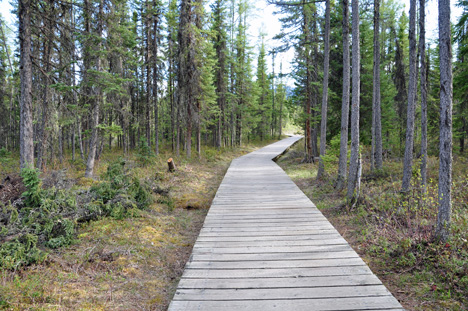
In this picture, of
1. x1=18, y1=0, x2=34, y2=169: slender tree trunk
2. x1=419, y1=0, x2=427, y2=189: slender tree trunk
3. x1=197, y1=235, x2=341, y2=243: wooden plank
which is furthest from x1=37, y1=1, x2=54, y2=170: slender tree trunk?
x1=419, y1=0, x2=427, y2=189: slender tree trunk

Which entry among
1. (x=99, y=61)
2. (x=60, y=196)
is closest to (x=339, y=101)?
(x=99, y=61)

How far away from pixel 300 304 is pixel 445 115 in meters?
3.53

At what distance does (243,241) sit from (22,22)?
919 cm

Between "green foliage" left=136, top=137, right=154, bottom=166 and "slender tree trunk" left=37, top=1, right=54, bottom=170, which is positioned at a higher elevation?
"slender tree trunk" left=37, top=1, right=54, bottom=170

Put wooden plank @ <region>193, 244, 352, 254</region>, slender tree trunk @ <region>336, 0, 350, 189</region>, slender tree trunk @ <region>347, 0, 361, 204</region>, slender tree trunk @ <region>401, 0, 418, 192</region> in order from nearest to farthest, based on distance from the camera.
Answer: wooden plank @ <region>193, 244, 352, 254</region>
slender tree trunk @ <region>347, 0, 361, 204</region>
slender tree trunk @ <region>401, 0, 418, 192</region>
slender tree trunk @ <region>336, 0, 350, 189</region>

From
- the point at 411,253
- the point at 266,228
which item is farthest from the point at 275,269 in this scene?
the point at 411,253

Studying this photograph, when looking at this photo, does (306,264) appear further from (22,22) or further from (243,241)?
(22,22)

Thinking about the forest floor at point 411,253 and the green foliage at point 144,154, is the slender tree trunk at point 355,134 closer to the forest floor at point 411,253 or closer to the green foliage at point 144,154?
the forest floor at point 411,253

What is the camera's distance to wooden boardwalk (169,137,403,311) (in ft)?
9.71

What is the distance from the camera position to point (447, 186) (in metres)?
4.20

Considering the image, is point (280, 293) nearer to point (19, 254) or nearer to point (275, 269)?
point (275, 269)

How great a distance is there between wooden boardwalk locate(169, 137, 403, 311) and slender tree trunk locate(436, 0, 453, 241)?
1545 millimetres

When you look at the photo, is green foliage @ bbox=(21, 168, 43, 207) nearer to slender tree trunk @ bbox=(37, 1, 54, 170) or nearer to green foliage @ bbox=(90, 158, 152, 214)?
green foliage @ bbox=(90, 158, 152, 214)

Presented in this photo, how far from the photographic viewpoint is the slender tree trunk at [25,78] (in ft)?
27.1
